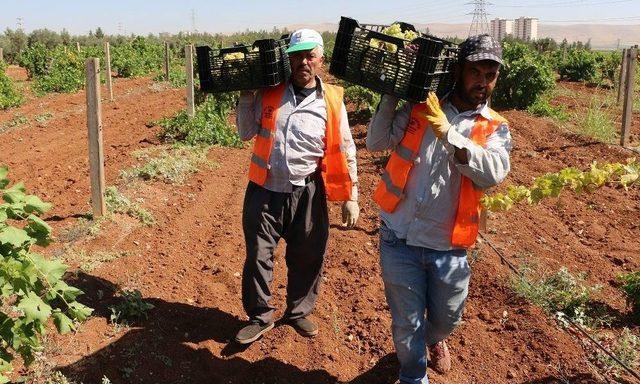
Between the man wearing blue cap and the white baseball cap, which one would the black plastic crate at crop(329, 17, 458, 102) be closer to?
the man wearing blue cap

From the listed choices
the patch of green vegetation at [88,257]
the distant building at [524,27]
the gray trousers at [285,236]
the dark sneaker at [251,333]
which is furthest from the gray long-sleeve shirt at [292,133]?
the distant building at [524,27]

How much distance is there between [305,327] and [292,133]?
53.0 inches

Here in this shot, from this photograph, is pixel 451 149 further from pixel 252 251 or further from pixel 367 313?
pixel 367 313

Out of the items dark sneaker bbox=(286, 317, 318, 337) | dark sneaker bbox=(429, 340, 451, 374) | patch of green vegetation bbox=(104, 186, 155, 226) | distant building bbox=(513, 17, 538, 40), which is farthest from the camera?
distant building bbox=(513, 17, 538, 40)

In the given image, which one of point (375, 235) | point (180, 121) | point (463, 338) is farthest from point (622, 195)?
point (180, 121)

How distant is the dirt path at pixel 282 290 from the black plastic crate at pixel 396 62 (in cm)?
129

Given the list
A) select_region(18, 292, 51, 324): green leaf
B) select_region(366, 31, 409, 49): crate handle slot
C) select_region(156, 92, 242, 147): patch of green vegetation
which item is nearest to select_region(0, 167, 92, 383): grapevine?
select_region(18, 292, 51, 324): green leaf

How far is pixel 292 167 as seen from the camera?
3.62 meters

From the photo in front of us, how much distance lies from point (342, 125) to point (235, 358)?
1641 millimetres

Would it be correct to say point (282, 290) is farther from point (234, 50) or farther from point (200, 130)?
point (200, 130)

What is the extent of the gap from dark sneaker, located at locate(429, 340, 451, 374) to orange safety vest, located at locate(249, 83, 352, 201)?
1.06m

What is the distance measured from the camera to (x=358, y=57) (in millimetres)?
2848

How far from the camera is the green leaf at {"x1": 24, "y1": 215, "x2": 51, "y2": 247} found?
244 cm

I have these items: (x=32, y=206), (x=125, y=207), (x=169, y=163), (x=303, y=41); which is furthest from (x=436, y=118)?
(x=169, y=163)
